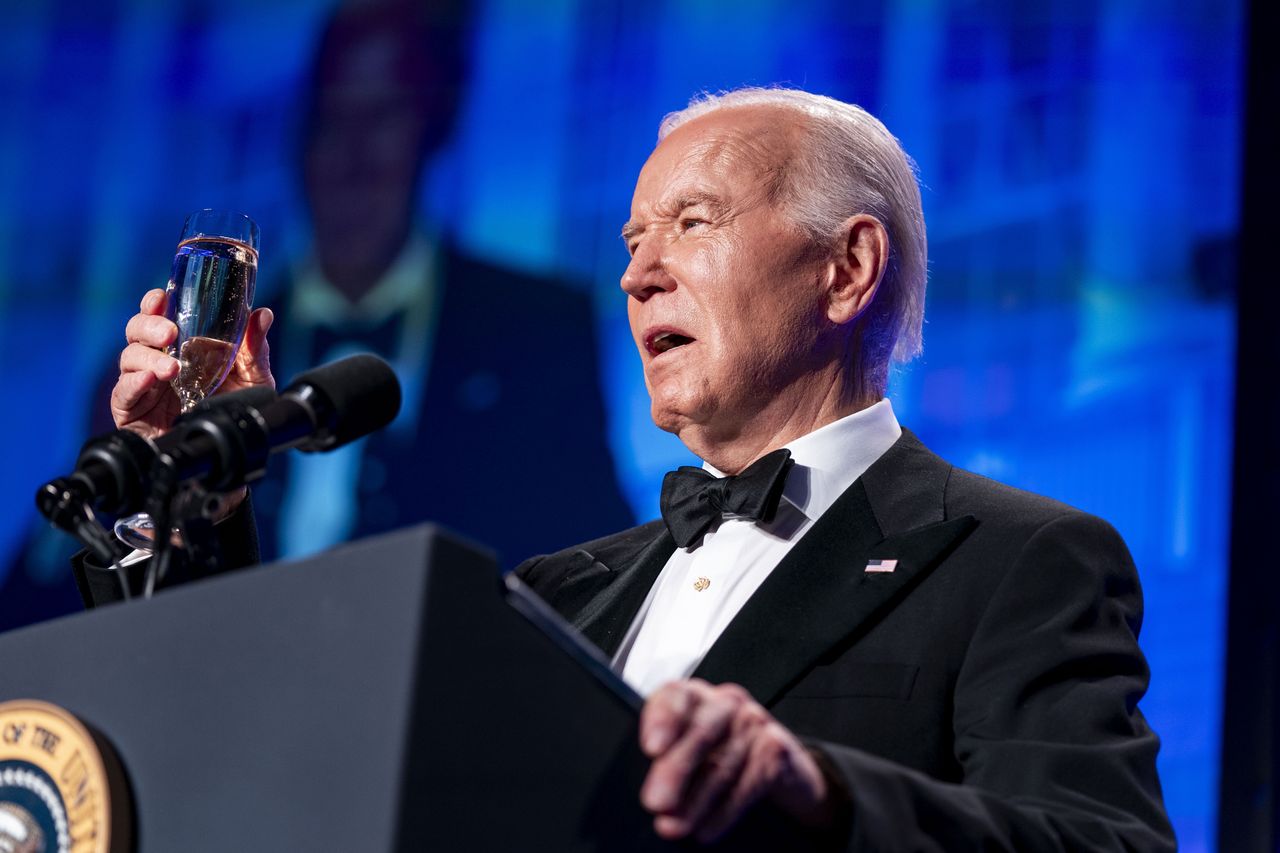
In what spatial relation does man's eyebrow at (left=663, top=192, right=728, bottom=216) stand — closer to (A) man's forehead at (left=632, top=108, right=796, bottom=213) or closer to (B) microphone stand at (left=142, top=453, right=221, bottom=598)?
(A) man's forehead at (left=632, top=108, right=796, bottom=213)

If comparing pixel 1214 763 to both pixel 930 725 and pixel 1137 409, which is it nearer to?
pixel 1137 409

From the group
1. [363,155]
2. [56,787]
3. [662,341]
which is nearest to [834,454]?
[662,341]

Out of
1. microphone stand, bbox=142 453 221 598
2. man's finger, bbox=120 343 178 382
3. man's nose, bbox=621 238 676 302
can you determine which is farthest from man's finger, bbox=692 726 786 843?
man's nose, bbox=621 238 676 302

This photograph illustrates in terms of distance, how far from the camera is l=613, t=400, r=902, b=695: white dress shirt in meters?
1.77

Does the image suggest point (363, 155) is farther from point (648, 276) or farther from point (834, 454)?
point (834, 454)

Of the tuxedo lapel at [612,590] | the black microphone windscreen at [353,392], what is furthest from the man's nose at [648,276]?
the black microphone windscreen at [353,392]

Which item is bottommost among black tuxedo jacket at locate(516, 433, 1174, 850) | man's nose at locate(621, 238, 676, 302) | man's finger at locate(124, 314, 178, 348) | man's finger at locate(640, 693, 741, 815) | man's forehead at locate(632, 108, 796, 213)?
man's finger at locate(640, 693, 741, 815)

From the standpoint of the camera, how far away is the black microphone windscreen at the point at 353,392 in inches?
48.1

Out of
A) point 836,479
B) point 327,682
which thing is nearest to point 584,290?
point 836,479

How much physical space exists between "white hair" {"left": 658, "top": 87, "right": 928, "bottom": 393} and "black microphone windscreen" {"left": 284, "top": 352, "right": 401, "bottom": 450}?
1028 mm

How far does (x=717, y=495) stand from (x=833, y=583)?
358mm

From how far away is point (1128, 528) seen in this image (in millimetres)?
2889

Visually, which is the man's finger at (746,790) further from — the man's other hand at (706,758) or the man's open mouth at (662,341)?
the man's open mouth at (662,341)

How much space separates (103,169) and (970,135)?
2313mm
